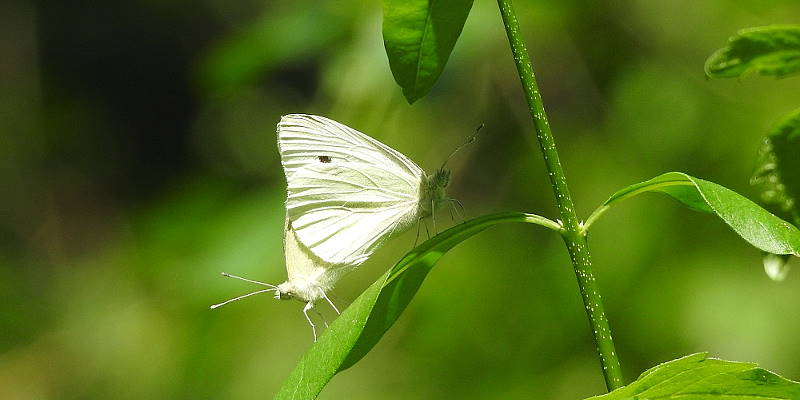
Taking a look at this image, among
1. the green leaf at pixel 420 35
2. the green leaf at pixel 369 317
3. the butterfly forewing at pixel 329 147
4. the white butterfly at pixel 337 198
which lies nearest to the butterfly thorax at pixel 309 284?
the white butterfly at pixel 337 198

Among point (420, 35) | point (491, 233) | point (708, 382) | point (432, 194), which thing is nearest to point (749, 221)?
point (708, 382)

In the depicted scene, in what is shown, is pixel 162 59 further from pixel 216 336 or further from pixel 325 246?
pixel 325 246

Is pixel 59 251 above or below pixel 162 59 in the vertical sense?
below

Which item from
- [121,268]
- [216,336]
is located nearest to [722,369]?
[216,336]

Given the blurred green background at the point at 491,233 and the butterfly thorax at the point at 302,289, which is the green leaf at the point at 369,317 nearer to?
the butterfly thorax at the point at 302,289

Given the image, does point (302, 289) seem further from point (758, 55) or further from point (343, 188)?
point (758, 55)
